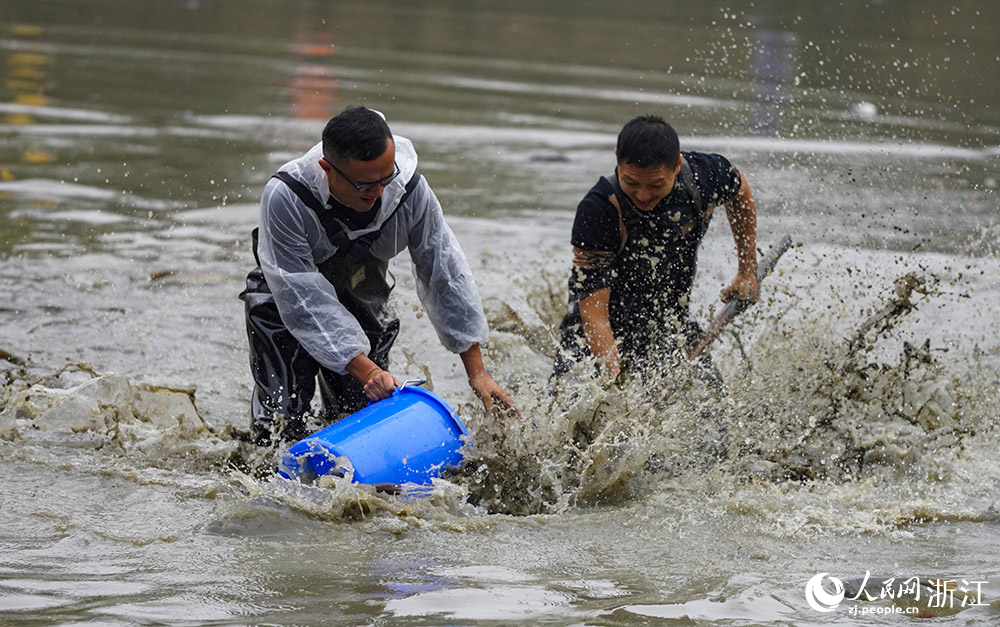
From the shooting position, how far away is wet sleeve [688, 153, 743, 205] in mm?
5156

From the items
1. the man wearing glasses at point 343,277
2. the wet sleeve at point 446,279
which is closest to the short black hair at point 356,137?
the man wearing glasses at point 343,277

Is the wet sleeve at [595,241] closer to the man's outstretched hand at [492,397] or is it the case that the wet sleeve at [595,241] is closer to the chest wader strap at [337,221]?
the man's outstretched hand at [492,397]

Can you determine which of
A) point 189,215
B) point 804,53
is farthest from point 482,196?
point 804,53

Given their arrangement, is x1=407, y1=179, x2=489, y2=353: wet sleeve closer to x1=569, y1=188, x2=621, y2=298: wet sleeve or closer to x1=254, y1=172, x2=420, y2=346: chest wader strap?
x1=254, y1=172, x2=420, y2=346: chest wader strap

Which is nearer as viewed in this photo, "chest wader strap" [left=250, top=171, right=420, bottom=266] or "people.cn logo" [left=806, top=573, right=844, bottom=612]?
"people.cn logo" [left=806, top=573, right=844, bottom=612]

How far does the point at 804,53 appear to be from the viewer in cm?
1759

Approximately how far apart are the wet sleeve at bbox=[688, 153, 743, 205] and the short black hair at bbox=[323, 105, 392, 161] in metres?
1.63

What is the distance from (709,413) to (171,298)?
396 cm

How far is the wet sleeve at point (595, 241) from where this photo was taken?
4.95 metres

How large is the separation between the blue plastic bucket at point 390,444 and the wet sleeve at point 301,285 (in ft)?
0.85

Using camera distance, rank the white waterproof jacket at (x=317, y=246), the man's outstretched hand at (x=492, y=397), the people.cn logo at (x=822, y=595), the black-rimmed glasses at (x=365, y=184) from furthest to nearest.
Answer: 1. the man's outstretched hand at (x=492, y=397)
2. the white waterproof jacket at (x=317, y=246)
3. the black-rimmed glasses at (x=365, y=184)
4. the people.cn logo at (x=822, y=595)

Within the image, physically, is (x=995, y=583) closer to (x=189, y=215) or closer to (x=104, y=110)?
(x=189, y=215)

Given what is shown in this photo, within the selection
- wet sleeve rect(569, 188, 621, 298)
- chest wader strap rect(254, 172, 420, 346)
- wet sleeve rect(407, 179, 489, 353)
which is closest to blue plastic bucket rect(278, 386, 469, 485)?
wet sleeve rect(407, 179, 489, 353)

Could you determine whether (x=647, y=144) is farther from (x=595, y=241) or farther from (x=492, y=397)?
(x=492, y=397)
